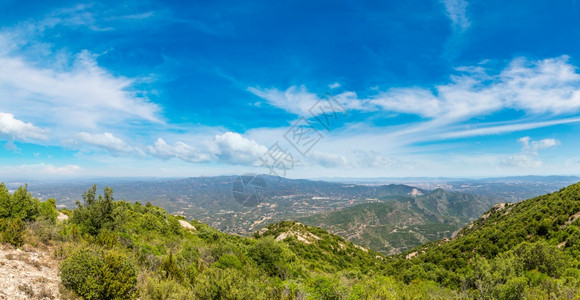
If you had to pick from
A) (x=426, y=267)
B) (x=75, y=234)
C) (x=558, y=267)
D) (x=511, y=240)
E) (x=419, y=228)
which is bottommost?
(x=419, y=228)

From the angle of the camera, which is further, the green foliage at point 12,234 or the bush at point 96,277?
the green foliage at point 12,234

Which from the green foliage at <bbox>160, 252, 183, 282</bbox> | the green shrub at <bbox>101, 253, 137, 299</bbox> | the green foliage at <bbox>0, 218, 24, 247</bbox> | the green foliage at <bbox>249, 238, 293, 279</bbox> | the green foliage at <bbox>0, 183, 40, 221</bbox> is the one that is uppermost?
the green foliage at <bbox>0, 183, 40, 221</bbox>

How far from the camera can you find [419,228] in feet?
606

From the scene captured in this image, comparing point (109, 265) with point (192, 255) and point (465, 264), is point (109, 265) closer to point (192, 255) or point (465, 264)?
point (192, 255)

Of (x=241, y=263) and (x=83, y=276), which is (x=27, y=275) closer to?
(x=83, y=276)

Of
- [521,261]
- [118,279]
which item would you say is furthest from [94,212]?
[521,261]

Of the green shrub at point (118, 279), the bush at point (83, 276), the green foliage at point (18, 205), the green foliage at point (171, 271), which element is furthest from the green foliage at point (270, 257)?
the green foliage at point (18, 205)

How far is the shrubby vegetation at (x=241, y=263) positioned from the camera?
1094 cm

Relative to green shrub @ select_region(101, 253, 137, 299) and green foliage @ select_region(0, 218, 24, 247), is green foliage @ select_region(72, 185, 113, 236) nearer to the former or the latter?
green foliage @ select_region(0, 218, 24, 247)

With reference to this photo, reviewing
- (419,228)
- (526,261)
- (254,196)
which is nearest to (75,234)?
(254,196)

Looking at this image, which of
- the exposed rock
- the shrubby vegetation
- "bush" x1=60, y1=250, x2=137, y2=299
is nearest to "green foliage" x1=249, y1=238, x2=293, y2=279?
the shrubby vegetation

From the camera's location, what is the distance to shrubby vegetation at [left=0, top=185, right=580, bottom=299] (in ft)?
35.9

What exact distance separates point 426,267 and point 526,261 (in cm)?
1210

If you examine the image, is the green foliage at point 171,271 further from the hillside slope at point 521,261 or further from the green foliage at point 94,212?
the hillside slope at point 521,261
